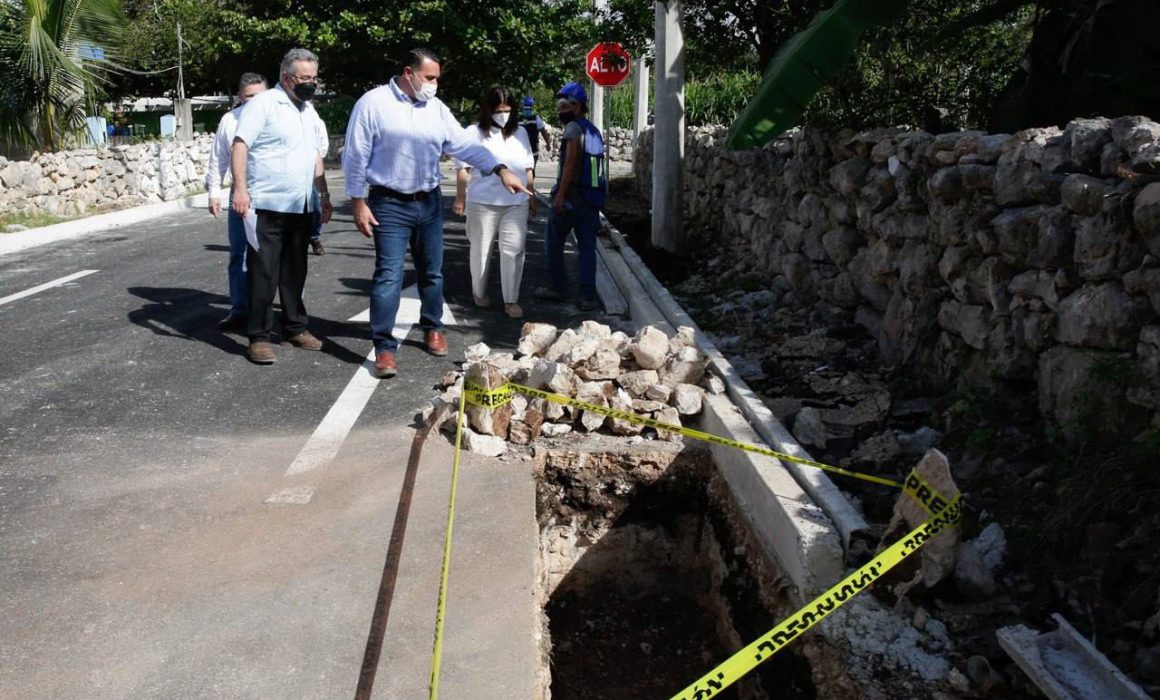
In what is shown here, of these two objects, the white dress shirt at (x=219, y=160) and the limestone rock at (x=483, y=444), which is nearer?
the limestone rock at (x=483, y=444)

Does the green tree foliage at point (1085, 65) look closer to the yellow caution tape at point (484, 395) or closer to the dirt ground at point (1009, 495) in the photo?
the dirt ground at point (1009, 495)

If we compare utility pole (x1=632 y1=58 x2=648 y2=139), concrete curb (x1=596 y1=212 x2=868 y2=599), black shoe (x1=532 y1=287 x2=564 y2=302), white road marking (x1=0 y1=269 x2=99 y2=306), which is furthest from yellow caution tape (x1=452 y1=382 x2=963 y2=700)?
utility pole (x1=632 y1=58 x2=648 y2=139)

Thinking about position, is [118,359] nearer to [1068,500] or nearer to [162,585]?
[162,585]

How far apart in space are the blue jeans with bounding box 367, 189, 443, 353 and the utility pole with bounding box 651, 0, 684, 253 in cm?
513

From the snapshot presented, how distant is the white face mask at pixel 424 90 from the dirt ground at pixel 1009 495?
285 centimetres

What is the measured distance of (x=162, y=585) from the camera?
Result: 13.4 feet

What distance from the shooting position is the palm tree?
1664 centimetres

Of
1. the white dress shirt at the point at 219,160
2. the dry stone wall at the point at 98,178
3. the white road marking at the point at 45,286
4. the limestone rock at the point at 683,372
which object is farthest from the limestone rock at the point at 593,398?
the dry stone wall at the point at 98,178

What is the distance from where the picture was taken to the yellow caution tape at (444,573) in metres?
3.32

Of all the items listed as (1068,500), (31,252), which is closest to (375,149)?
(1068,500)

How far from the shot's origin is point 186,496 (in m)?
4.99

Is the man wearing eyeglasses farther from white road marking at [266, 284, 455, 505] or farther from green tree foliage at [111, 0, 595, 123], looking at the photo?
green tree foliage at [111, 0, 595, 123]

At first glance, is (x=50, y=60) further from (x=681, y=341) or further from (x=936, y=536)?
(x=936, y=536)

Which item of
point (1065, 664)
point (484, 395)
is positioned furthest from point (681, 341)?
point (1065, 664)
